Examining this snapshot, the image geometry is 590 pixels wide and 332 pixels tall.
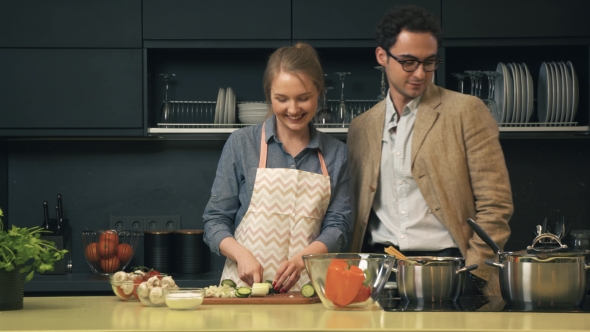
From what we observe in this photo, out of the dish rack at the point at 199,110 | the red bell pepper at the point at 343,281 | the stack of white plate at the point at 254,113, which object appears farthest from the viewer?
the dish rack at the point at 199,110

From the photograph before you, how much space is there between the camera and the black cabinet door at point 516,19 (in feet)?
10.7

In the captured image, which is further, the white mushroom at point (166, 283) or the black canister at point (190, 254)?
the black canister at point (190, 254)

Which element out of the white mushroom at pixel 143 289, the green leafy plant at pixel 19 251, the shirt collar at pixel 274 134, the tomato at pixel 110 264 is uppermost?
the shirt collar at pixel 274 134

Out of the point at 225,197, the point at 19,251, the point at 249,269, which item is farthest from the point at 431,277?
the point at 19,251

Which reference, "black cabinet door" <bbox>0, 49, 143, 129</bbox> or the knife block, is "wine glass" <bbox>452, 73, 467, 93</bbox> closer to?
"black cabinet door" <bbox>0, 49, 143, 129</bbox>

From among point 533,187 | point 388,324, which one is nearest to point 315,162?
point 388,324

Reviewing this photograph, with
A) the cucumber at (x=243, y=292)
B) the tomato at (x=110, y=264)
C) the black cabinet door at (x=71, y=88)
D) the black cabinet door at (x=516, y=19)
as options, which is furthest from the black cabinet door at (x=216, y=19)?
the cucumber at (x=243, y=292)

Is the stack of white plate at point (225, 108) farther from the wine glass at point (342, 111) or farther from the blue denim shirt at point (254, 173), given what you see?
the blue denim shirt at point (254, 173)

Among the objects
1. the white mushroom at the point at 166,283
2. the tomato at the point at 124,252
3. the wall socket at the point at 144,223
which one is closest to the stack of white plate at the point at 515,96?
the wall socket at the point at 144,223

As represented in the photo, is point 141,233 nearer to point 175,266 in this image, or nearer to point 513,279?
point 175,266

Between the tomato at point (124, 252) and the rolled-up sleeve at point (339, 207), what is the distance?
127cm

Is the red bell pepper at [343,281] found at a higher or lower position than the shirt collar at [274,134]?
lower

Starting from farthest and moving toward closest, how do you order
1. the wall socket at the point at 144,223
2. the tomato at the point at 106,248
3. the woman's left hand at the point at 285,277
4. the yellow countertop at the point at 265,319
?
the wall socket at the point at 144,223, the tomato at the point at 106,248, the woman's left hand at the point at 285,277, the yellow countertop at the point at 265,319

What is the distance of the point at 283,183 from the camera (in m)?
2.18
